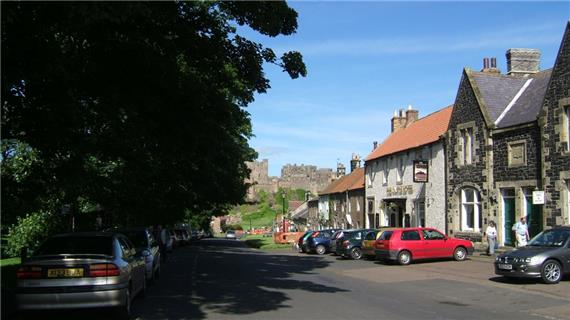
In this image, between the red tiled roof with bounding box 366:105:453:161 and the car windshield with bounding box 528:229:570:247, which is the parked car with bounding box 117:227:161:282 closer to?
the car windshield with bounding box 528:229:570:247

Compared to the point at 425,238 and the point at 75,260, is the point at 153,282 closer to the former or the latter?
the point at 75,260

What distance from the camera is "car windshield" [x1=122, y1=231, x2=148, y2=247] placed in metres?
16.1

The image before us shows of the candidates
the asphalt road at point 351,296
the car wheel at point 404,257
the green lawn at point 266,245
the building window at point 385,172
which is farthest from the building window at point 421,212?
the asphalt road at point 351,296

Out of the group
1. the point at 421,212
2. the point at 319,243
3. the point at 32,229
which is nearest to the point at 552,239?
the point at 319,243

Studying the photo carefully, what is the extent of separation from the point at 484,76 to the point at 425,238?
11.1 meters

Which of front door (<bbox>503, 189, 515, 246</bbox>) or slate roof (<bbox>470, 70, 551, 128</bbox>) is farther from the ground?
slate roof (<bbox>470, 70, 551, 128</bbox>)

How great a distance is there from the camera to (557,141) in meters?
23.0

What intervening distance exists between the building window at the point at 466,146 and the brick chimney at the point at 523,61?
185 inches

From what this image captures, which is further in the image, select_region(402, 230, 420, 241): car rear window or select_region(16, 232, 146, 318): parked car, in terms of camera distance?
select_region(402, 230, 420, 241): car rear window

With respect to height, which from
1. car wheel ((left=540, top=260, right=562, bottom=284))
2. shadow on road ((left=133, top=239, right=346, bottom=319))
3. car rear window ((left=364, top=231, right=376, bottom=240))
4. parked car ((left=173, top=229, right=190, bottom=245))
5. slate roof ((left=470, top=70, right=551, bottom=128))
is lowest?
parked car ((left=173, top=229, right=190, bottom=245))

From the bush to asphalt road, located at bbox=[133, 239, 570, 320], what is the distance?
42.4ft

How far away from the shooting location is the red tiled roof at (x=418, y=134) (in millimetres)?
35225

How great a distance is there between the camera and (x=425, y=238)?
2375 centimetres

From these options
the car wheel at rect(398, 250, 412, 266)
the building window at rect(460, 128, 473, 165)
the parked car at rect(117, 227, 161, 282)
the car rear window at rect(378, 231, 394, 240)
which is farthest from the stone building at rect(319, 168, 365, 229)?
the parked car at rect(117, 227, 161, 282)
